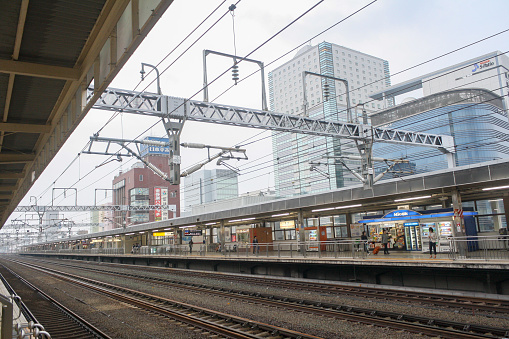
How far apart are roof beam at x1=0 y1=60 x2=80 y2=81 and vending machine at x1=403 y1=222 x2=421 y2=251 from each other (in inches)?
701

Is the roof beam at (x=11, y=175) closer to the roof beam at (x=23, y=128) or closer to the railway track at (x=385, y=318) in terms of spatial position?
A: the roof beam at (x=23, y=128)

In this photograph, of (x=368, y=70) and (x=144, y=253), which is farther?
(x=368, y=70)

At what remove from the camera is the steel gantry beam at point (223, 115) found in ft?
48.1

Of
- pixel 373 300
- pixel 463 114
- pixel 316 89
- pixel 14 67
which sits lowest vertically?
pixel 373 300

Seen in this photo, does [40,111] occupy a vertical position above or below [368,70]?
below

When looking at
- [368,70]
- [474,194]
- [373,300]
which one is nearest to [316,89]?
[368,70]

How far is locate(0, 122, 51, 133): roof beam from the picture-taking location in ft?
32.8

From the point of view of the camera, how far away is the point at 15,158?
13.9m

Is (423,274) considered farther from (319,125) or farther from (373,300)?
(319,125)

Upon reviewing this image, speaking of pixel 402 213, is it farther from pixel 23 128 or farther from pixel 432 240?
pixel 23 128

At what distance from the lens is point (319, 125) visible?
19500 millimetres

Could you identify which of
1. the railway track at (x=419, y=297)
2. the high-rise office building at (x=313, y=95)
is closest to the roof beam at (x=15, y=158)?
the railway track at (x=419, y=297)

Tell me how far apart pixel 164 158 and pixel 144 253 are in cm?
5809

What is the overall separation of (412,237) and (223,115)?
12.3 meters
